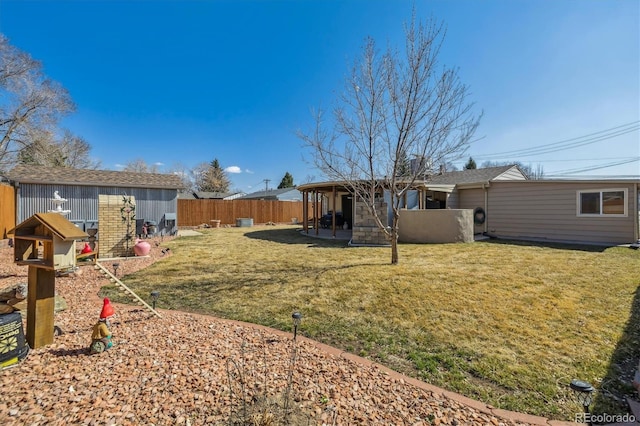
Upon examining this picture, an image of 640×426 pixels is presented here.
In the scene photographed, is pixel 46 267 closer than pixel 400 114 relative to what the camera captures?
Yes

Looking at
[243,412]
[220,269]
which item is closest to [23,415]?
[243,412]

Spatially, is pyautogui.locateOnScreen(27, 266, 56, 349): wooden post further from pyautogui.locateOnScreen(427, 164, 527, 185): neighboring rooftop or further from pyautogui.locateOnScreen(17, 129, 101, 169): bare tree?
pyautogui.locateOnScreen(17, 129, 101, 169): bare tree

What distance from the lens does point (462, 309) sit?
12.9ft

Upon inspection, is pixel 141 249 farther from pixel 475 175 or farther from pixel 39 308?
pixel 475 175

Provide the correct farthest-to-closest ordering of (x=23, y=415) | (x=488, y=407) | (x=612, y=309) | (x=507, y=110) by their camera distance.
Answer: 1. (x=507, y=110)
2. (x=612, y=309)
3. (x=488, y=407)
4. (x=23, y=415)

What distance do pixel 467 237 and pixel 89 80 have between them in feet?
54.3

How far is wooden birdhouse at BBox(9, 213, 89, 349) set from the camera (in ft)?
8.54

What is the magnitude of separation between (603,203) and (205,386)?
43.7 feet

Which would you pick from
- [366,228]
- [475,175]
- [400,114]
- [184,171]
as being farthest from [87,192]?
[184,171]

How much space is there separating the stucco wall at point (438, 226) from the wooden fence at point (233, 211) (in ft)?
45.6

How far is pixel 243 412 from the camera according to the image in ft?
6.27

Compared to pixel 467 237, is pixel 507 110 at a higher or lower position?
higher

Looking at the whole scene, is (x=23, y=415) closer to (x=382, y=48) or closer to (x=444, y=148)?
(x=444, y=148)

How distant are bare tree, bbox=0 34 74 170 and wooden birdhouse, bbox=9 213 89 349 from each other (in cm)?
1940
